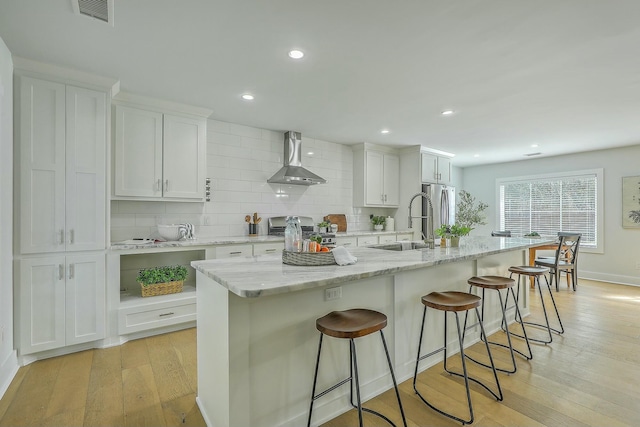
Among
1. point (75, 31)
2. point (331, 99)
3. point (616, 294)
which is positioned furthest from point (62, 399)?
point (616, 294)

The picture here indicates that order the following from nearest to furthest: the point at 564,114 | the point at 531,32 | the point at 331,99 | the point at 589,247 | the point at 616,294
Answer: the point at 531,32 < the point at 331,99 < the point at 564,114 < the point at 616,294 < the point at 589,247

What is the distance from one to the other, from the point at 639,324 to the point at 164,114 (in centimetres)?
561

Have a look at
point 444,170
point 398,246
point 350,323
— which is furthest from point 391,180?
point 350,323

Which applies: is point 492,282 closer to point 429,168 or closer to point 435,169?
point 429,168

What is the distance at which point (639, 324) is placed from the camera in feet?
11.0

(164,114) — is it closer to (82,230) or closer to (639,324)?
(82,230)

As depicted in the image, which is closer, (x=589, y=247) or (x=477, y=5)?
(x=477, y=5)

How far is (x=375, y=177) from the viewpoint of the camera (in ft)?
17.6

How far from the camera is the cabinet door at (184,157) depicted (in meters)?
3.38

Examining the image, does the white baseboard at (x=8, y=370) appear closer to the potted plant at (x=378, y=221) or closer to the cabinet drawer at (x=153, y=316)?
the cabinet drawer at (x=153, y=316)

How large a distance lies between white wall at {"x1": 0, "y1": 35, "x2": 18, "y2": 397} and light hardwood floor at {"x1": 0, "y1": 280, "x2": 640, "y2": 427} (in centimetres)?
18

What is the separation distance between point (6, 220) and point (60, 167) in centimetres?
56

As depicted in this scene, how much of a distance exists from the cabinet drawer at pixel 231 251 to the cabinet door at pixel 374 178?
7.96 feet

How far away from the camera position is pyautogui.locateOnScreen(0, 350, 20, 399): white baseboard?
2082 mm
